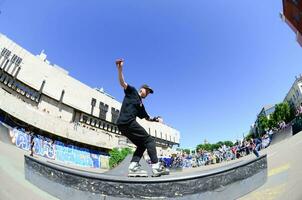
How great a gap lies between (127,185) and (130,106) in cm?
81

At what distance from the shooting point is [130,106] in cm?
203

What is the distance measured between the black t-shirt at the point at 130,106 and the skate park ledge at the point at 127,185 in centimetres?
71

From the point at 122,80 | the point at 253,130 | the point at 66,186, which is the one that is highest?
the point at 253,130

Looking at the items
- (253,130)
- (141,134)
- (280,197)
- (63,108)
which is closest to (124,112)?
(141,134)

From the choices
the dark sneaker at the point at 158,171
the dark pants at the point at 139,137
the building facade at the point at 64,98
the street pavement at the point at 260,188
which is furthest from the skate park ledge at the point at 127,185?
the building facade at the point at 64,98

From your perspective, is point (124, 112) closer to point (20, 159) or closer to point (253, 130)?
point (20, 159)

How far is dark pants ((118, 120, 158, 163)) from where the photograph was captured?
2041 millimetres

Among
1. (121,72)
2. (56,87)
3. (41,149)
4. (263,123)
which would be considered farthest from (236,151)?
(56,87)

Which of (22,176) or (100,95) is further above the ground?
(100,95)

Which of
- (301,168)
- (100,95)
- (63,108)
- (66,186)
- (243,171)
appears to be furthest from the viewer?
(100,95)

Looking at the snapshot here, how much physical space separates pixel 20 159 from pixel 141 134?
977 mm

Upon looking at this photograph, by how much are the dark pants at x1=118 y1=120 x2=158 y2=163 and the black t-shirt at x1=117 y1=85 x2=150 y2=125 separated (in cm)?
4

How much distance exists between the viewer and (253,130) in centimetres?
353

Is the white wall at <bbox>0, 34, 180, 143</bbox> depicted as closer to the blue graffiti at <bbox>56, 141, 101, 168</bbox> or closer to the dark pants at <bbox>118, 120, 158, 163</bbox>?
the blue graffiti at <bbox>56, 141, 101, 168</bbox>
